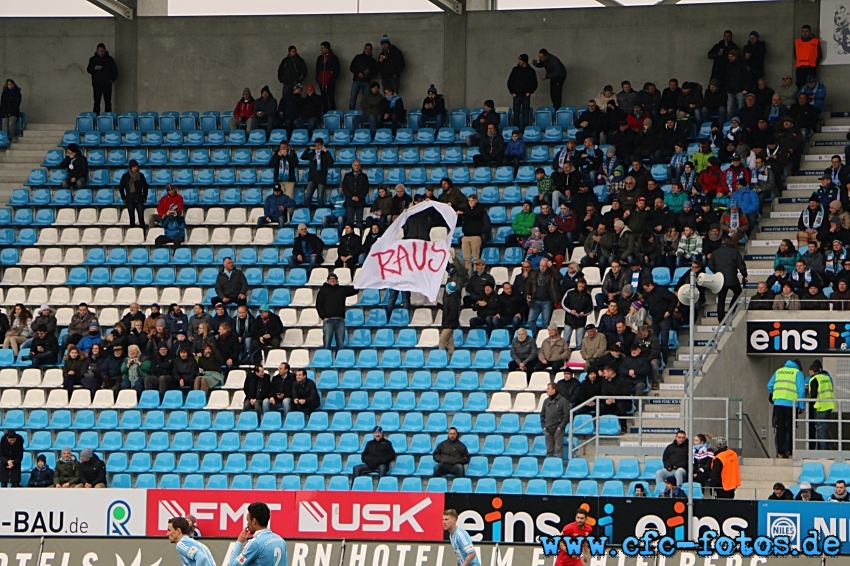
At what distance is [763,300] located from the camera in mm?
26297

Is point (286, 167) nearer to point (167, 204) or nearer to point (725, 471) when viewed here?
point (167, 204)

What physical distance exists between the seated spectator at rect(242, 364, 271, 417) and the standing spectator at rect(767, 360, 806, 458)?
321 inches

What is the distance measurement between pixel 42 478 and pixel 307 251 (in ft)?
24.3

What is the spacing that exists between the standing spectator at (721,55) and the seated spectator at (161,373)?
12.3 meters

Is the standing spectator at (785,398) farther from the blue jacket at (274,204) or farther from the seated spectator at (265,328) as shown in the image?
the blue jacket at (274,204)

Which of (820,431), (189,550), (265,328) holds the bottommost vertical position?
(820,431)

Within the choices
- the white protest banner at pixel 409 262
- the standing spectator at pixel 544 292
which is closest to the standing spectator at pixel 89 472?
the white protest banner at pixel 409 262

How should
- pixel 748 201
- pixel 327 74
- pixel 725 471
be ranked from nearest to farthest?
1. pixel 725 471
2. pixel 748 201
3. pixel 327 74

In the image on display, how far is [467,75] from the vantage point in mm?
34656

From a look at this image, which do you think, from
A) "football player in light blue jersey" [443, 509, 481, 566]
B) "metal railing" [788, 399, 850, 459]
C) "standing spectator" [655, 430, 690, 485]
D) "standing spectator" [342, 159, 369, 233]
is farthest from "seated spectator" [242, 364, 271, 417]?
"football player in light blue jersey" [443, 509, 481, 566]

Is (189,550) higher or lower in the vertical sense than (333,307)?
lower

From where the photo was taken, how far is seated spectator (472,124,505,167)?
31.3 metres

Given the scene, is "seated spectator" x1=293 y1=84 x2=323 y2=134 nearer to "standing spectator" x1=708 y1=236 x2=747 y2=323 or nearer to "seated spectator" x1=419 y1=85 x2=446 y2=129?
"seated spectator" x1=419 y1=85 x2=446 y2=129

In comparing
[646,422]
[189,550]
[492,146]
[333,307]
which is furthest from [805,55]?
[189,550]
